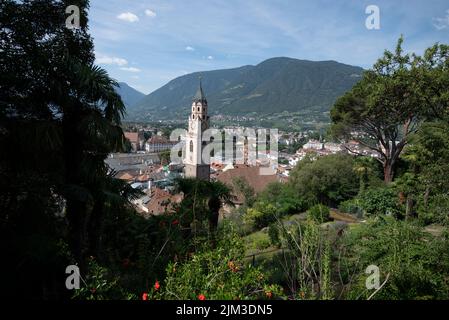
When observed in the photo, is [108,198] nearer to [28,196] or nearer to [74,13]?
[28,196]

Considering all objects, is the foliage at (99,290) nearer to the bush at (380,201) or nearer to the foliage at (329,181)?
the bush at (380,201)

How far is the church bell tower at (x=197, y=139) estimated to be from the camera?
32.8 meters

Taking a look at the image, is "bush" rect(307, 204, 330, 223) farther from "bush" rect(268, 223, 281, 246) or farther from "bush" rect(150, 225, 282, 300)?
"bush" rect(150, 225, 282, 300)

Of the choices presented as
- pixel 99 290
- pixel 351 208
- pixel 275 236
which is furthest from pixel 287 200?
pixel 99 290

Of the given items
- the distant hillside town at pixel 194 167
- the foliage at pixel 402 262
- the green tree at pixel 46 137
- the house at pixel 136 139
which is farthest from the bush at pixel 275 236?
the house at pixel 136 139

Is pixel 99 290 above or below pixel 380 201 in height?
above

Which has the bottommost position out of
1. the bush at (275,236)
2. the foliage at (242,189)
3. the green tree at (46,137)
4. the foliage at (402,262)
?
the foliage at (242,189)

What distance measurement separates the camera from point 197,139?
34.6m

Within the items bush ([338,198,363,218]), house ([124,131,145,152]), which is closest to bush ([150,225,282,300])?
bush ([338,198,363,218])

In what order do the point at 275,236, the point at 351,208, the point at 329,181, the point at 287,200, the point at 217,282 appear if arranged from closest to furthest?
1. the point at 217,282
2. the point at 275,236
3. the point at 351,208
4. the point at 329,181
5. the point at 287,200

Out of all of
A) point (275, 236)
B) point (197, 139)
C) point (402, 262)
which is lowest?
point (275, 236)

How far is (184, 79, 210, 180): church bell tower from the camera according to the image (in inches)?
1291

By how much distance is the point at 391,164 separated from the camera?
1355 centimetres

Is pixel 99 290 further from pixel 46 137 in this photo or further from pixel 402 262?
pixel 402 262
